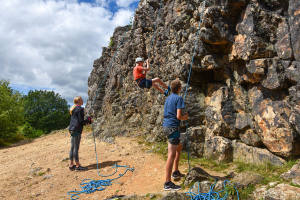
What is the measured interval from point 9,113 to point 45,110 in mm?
28504

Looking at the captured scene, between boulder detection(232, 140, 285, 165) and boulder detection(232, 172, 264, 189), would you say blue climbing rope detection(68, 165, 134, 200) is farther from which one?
boulder detection(232, 140, 285, 165)

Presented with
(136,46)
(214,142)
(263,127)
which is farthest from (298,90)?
(136,46)

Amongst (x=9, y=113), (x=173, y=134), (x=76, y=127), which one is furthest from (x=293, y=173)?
(x=9, y=113)

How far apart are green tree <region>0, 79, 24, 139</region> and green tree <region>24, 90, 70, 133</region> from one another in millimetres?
23858

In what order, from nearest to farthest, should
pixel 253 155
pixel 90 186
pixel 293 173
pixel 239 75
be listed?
pixel 293 173, pixel 90 186, pixel 253 155, pixel 239 75

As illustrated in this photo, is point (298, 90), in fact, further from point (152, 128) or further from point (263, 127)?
point (152, 128)

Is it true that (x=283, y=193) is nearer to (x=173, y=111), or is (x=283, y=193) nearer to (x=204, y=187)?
(x=204, y=187)

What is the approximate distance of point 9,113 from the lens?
16.0m

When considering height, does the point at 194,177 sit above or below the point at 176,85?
below

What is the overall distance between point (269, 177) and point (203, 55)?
180 inches

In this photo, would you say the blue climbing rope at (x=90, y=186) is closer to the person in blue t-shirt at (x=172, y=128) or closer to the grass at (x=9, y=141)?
the person in blue t-shirt at (x=172, y=128)

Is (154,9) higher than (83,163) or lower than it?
higher

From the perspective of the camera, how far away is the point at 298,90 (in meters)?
4.76

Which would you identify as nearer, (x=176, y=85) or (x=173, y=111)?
(x=173, y=111)
